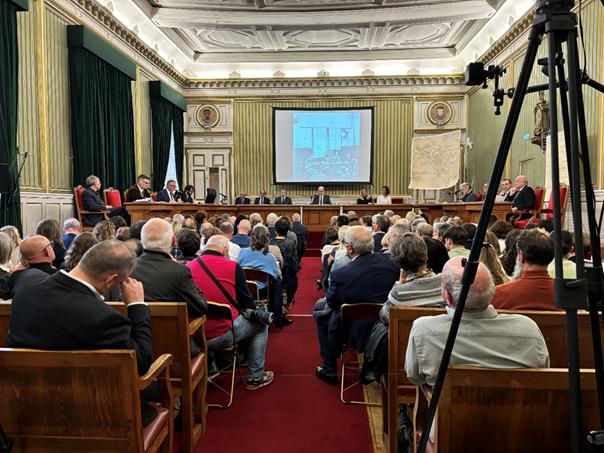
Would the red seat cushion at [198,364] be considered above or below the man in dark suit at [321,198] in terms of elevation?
below

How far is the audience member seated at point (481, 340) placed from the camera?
1.60m

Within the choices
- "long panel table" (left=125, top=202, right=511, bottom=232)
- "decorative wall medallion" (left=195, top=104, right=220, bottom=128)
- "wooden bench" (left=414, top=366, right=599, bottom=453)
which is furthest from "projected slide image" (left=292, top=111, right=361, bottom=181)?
"wooden bench" (left=414, top=366, right=599, bottom=453)

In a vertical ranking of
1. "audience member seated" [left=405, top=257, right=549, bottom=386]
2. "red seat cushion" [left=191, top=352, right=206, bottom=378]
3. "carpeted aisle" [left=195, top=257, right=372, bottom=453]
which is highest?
"audience member seated" [left=405, top=257, right=549, bottom=386]

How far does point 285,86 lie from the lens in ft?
44.2

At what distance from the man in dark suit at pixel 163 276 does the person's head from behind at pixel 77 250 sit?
1.50 feet

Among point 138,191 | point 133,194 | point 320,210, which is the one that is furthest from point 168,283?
point 320,210

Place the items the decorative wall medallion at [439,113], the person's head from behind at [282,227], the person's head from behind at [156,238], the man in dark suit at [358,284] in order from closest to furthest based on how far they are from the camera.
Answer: the person's head from behind at [156,238] → the man in dark suit at [358,284] → the person's head from behind at [282,227] → the decorative wall medallion at [439,113]

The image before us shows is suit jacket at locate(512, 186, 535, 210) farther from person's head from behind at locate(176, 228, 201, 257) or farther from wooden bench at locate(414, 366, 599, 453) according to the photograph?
wooden bench at locate(414, 366, 599, 453)

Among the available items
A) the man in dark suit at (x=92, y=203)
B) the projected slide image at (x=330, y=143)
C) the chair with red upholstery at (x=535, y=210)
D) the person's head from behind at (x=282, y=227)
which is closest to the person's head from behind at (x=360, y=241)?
the person's head from behind at (x=282, y=227)

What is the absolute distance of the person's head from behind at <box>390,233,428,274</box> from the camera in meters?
2.49

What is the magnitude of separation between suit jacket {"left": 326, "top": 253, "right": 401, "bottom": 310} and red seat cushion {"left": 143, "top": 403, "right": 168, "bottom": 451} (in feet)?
4.56

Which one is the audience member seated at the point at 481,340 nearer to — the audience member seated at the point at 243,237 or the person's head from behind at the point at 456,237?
the person's head from behind at the point at 456,237

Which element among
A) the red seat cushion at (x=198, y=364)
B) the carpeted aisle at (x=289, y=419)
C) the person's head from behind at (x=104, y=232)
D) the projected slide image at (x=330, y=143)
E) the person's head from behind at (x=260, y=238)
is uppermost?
the projected slide image at (x=330, y=143)

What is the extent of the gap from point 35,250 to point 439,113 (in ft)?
40.5
